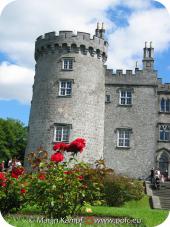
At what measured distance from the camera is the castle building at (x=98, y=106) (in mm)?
31969

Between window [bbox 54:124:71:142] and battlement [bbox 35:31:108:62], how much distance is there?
5958 millimetres

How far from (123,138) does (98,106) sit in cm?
323

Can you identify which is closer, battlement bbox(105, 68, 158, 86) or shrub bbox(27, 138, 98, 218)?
shrub bbox(27, 138, 98, 218)

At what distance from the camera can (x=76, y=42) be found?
32906 mm

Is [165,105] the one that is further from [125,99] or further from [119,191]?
[119,191]

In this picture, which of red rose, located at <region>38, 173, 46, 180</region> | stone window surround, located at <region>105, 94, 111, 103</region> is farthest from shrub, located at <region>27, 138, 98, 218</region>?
stone window surround, located at <region>105, 94, 111, 103</region>

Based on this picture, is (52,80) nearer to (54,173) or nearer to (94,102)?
(94,102)

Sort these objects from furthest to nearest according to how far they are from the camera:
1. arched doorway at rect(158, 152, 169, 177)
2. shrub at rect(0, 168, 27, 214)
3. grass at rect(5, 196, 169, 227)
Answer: arched doorway at rect(158, 152, 169, 177) → shrub at rect(0, 168, 27, 214) → grass at rect(5, 196, 169, 227)

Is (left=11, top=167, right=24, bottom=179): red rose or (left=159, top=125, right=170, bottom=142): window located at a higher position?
(left=159, top=125, right=170, bottom=142): window

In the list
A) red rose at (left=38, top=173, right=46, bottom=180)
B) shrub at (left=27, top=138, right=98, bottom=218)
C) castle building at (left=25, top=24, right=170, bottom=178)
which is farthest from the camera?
castle building at (left=25, top=24, right=170, bottom=178)

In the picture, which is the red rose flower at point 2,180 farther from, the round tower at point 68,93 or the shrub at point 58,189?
Answer: the round tower at point 68,93

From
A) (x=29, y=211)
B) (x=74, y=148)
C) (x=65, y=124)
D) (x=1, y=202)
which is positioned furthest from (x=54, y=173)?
(x=65, y=124)

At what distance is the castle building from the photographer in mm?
31969

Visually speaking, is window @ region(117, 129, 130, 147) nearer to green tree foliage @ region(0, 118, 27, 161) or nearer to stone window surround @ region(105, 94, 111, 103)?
stone window surround @ region(105, 94, 111, 103)
